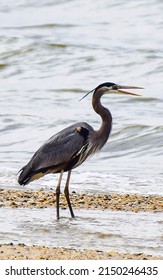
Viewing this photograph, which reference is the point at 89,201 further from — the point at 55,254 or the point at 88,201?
the point at 55,254

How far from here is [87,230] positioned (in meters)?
8.83

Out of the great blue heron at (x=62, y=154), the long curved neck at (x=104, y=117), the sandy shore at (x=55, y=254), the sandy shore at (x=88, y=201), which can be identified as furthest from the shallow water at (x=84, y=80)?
the sandy shore at (x=55, y=254)

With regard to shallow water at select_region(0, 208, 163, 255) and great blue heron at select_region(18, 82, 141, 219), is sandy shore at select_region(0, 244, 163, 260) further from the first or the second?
great blue heron at select_region(18, 82, 141, 219)

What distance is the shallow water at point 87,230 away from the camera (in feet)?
27.0

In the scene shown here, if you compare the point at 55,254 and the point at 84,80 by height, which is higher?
the point at 55,254

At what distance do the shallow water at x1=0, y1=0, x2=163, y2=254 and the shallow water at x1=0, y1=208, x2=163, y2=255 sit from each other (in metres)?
0.42

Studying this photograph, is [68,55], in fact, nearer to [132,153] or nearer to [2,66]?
[2,66]

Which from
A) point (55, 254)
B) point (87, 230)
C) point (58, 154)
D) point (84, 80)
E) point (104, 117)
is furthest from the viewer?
point (84, 80)

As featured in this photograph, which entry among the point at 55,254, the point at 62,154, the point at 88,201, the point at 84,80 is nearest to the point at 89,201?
the point at 88,201

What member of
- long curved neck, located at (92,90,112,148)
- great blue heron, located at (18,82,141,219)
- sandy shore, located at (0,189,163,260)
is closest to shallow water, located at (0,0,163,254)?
sandy shore, located at (0,189,163,260)

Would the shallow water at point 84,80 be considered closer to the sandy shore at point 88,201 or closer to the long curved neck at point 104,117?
the sandy shore at point 88,201

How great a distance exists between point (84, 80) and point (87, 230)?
11.3 metres
